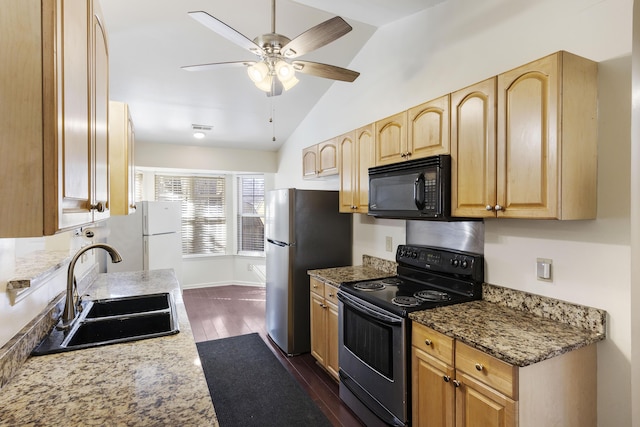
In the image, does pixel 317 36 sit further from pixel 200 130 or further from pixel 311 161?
pixel 200 130

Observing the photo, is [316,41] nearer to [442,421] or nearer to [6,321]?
[6,321]

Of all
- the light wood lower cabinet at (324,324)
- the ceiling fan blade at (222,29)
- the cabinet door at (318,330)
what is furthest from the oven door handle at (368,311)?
the ceiling fan blade at (222,29)

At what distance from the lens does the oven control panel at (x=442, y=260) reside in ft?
6.88

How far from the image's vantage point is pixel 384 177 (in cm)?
242

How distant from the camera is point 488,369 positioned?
1.43 metres

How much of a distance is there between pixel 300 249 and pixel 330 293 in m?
0.67

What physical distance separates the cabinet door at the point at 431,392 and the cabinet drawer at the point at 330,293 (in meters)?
0.93

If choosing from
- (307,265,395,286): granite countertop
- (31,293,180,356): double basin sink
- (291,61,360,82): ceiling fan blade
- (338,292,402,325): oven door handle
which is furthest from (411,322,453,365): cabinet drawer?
(291,61,360,82): ceiling fan blade

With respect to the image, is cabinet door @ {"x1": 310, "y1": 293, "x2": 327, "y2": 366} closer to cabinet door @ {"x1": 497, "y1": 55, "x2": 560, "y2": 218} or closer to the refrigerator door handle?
the refrigerator door handle

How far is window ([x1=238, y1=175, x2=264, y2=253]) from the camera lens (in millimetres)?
6078

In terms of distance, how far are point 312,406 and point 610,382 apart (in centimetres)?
184

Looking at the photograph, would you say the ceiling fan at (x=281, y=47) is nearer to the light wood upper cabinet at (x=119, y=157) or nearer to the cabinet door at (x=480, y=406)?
the light wood upper cabinet at (x=119, y=157)

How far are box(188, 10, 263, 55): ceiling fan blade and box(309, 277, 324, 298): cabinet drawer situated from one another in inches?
76.0

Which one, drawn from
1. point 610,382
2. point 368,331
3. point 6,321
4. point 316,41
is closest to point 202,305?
point 368,331
